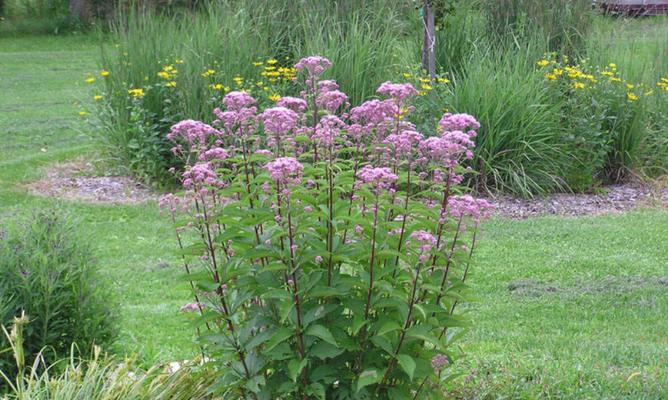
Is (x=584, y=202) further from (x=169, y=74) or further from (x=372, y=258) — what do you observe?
(x=372, y=258)

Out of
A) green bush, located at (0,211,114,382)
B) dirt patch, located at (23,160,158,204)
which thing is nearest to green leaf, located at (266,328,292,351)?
green bush, located at (0,211,114,382)

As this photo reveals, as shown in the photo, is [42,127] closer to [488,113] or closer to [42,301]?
[488,113]

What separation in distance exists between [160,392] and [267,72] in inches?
278

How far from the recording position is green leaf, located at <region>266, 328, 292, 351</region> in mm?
3174

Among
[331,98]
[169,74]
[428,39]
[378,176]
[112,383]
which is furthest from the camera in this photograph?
[169,74]

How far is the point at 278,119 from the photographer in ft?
11.0

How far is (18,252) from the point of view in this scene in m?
4.22

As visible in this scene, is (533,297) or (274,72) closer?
(533,297)

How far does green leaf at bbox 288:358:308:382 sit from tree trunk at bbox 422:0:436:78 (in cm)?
695

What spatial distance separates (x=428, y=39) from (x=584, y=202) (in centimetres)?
239

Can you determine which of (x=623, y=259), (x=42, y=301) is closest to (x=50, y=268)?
(x=42, y=301)

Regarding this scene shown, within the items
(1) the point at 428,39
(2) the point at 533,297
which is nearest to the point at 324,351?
(2) the point at 533,297

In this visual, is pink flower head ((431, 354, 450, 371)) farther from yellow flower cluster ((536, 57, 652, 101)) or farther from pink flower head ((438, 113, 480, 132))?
yellow flower cluster ((536, 57, 652, 101))

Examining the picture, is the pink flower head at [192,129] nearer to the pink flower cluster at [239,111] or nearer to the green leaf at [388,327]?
the pink flower cluster at [239,111]
